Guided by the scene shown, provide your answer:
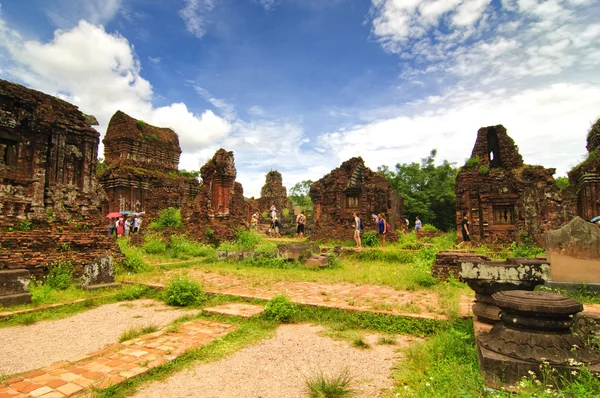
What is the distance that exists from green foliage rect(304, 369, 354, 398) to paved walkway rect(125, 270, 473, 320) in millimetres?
2326

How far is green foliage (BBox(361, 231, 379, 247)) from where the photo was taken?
1697cm

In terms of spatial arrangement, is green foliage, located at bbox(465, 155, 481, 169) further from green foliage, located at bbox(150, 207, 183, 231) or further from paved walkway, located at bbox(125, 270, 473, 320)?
green foliage, located at bbox(150, 207, 183, 231)

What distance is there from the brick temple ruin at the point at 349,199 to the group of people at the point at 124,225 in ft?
31.5

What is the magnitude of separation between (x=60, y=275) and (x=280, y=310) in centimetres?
568

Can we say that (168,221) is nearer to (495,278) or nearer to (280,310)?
(280,310)

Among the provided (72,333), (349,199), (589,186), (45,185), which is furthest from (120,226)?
(589,186)

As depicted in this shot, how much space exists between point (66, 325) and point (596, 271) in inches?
378

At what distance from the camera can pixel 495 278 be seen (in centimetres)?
441

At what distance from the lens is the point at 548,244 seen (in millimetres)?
7547

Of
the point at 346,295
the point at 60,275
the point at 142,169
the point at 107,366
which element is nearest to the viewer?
the point at 107,366

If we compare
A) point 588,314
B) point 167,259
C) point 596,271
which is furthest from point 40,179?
point 596,271

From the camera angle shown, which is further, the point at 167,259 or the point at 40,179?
the point at 167,259

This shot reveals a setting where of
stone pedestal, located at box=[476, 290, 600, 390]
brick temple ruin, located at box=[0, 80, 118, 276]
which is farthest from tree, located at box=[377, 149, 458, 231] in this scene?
stone pedestal, located at box=[476, 290, 600, 390]

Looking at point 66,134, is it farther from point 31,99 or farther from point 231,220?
point 231,220
